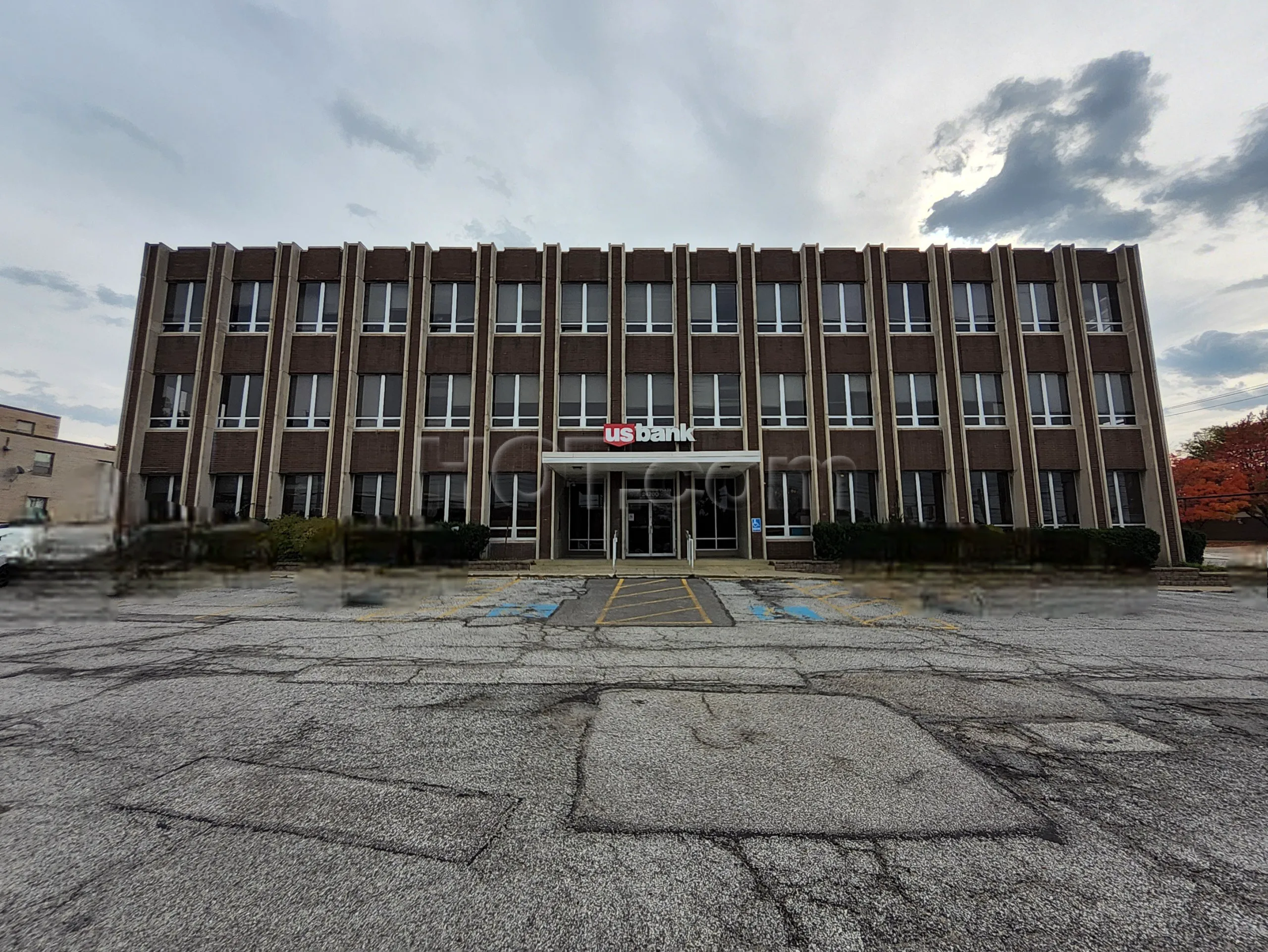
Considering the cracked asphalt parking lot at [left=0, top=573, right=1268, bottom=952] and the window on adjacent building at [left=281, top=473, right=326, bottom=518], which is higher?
the window on adjacent building at [left=281, top=473, right=326, bottom=518]

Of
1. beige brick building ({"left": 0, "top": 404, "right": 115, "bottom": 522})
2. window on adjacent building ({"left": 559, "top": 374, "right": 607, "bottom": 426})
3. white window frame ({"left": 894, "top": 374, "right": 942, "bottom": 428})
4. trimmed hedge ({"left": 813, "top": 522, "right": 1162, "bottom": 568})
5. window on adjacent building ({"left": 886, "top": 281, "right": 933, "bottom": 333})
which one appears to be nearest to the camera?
beige brick building ({"left": 0, "top": 404, "right": 115, "bottom": 522})

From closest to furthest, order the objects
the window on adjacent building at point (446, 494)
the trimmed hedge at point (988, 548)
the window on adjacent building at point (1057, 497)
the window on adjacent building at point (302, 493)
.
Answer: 1. the trimmed hedge at point (988, 548)
2. the window on adjacent building at point (1057, 497)
3. the window on adjacent building at point (302, 493)
4. the window on adjacent building at point (446, 494)

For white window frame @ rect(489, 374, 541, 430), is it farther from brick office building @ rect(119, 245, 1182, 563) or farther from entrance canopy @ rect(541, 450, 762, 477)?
entrance canopy @ rect(541, 450, 762, 477)

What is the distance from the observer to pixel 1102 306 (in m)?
24.1

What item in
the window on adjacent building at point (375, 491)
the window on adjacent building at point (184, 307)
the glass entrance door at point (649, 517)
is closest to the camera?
the window on adjacent building at point (375, 491)

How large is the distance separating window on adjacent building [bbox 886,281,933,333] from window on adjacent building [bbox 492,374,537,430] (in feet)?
50.3

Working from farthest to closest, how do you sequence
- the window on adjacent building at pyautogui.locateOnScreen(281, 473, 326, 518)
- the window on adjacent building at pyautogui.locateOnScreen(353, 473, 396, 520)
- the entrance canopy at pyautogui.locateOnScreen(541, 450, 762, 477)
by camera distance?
the window on adjacent building at pyautogui.locateOnScreen(353, 473, 396, 520), the window on adjacent building at pyautogui.locateOnScreen(281, 473, 326, 518), the entrance canopy at pyautogui.locateOnScreen(541, 450, 762, 477)

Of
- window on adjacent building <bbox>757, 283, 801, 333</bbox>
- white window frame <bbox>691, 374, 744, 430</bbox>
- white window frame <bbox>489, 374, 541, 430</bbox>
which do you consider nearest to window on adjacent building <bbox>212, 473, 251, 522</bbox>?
white window frame <bbox>489, 374, 541, 430</bbox>

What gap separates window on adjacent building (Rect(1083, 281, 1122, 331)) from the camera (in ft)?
78.6

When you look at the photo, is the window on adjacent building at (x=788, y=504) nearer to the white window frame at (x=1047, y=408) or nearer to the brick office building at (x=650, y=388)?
the brick office building at (x=650, y=388)

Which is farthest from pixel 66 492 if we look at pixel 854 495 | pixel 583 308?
pixel 854 495

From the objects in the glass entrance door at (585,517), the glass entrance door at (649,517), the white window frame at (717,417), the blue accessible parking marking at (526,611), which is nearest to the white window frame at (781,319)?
the white window frame at (717,417)

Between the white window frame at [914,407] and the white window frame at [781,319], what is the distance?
4654 millimetres

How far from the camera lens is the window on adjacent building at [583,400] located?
2394cm
